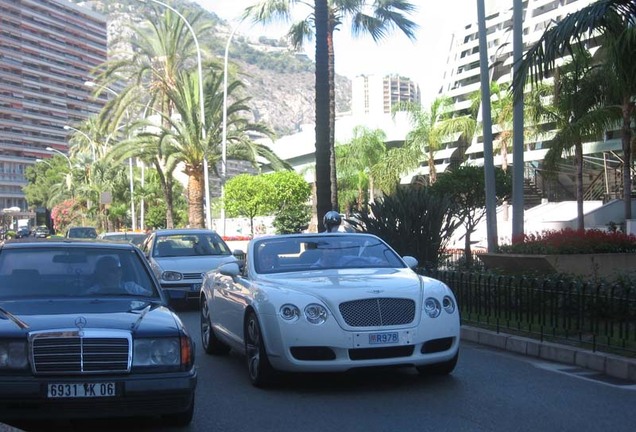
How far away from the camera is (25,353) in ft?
18.9

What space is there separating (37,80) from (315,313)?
154438mm

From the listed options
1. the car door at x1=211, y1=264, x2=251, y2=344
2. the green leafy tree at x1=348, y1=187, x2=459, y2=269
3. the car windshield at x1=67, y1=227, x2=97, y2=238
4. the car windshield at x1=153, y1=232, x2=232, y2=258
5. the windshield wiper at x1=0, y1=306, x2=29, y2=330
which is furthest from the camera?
the car windshield at x1=67, y1=227, x2=97, y2=238

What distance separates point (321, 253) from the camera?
9.49 metres

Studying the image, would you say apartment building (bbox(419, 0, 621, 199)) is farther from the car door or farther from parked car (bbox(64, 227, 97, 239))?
the car door

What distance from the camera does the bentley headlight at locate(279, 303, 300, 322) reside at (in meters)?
7.89

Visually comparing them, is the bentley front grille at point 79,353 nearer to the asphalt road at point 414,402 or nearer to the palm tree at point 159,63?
the asphalt road at point 414,402

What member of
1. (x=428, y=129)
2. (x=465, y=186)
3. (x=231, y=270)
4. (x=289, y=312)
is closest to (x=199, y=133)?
(x=465, y=186)

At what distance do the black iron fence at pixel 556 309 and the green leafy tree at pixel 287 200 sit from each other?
98.9 feet

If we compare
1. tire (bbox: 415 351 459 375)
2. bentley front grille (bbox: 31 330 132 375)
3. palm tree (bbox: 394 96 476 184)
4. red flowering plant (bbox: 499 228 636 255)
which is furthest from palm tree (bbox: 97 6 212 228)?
bentley front grille (bbox: 31 330 132 375)

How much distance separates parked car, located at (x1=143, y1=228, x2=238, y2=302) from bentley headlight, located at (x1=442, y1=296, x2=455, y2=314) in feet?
26.6

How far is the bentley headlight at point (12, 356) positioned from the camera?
226 inches

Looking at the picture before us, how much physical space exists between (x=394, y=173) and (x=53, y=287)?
5206 cm

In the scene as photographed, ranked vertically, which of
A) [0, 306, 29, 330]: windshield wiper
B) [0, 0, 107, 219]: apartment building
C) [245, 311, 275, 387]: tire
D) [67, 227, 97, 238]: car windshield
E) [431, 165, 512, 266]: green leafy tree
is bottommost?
[245, 311, 275, 387]: tire

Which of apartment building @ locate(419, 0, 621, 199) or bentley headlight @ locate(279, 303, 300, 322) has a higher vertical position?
apartment building @ locate(419, 0, 621, 199)
